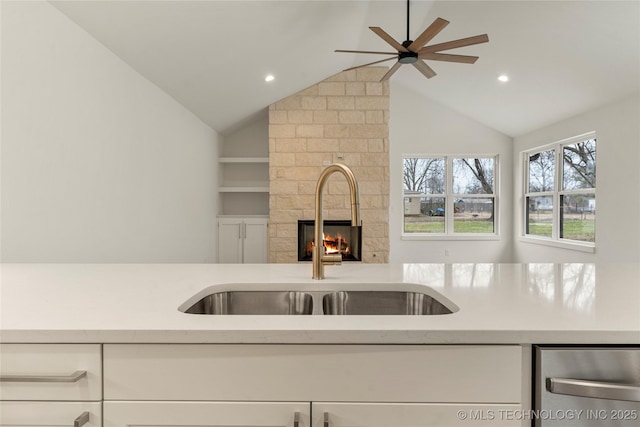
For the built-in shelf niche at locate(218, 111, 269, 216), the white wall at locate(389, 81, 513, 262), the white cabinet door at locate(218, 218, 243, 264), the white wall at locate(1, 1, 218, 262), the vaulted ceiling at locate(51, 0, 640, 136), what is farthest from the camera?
the white wall at locate(389, 81, 513, 262)

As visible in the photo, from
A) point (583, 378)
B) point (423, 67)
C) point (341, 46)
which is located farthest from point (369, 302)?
point (341, 46)

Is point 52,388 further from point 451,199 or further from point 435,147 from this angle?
point 451,199

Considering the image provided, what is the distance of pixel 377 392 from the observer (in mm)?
700

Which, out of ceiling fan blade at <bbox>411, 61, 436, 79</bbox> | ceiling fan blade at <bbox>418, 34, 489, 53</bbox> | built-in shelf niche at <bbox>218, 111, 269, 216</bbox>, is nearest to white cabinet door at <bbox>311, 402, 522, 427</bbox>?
ceiling fan blade at <bbox>418, 34, 489, 53</bbox>

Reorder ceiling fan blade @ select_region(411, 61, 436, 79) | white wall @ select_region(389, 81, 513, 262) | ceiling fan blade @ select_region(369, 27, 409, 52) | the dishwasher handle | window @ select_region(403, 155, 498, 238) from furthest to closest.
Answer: window @ select_region(403, 155, 498, 238) → white wall @ select_region(389, 81, 513, 262) → ceiling fan blade @ select_region(411, 61, 436, 79) → ceiling fan blade @ select_region(369, 27, 409, 52) → the dishwasher handle

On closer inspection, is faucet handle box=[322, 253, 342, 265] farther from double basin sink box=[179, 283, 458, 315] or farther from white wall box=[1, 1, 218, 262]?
white wall box=[1, 1, 218, 262]

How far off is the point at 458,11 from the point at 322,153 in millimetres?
2253

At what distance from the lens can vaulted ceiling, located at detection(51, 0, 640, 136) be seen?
248 centimetres

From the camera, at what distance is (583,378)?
26.8 inches

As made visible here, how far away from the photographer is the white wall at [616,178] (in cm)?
385

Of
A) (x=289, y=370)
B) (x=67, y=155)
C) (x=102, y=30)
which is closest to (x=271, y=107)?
(x=102, y=30)

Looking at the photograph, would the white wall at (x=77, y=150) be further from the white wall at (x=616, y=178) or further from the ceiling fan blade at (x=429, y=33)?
the white wall at (x=616, y=178)

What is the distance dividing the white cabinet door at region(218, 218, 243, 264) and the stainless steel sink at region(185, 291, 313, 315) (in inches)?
165

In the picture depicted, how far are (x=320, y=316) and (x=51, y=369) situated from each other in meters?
0.51
